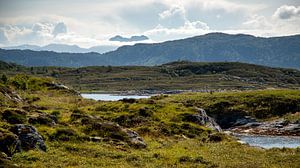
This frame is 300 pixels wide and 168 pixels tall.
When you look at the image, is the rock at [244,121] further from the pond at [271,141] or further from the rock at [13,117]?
the rock at [13,117]

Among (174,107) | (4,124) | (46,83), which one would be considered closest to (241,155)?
(4,124)

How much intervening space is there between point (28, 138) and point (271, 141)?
55.2 m

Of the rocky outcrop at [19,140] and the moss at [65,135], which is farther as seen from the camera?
the moss at [65,135]

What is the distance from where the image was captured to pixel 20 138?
39.3 m

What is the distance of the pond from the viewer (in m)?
76.1

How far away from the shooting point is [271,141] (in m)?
81.5

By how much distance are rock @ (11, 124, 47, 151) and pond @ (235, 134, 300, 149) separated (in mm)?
45672

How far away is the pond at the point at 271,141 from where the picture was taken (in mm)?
76062

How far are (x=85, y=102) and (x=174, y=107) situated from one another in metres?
21.3

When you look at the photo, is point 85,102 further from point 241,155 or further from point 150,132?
point 241,155

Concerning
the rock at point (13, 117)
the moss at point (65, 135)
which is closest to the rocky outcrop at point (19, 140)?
the moss at point (65, 135)

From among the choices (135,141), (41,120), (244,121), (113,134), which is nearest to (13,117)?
(41,120)

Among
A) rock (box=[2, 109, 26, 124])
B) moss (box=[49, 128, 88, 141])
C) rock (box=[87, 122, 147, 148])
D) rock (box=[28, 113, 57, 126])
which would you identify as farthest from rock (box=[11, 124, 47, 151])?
rock (box=[87, 122, 147, 148])

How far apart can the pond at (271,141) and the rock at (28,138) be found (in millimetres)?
45672
